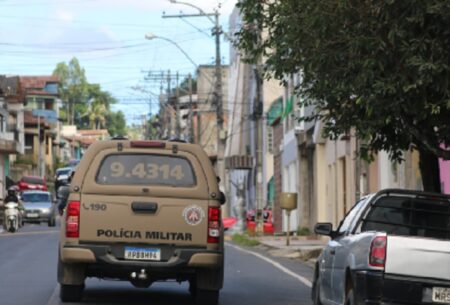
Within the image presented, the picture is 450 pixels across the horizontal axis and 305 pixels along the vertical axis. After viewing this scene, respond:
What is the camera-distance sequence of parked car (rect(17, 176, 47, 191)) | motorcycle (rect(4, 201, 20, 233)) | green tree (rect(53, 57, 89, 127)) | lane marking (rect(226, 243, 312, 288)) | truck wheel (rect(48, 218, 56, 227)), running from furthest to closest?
green tree (rect(53, 57, 89, 127))
parked car (rect(17, 176, 47, 191))
truck wheel (rect(48, 218, 56, 227))
motorcycle (rect(4, 201, 20, 233))
lane marking (rect(226, 243, 312, 288))

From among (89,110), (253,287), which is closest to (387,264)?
→ (253,287)

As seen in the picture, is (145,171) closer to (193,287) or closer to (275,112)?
(193,287)

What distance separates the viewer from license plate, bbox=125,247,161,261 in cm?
1435

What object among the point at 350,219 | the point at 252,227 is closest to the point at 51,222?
the point at 252,227

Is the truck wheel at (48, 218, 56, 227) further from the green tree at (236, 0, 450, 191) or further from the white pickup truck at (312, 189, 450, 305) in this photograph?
the white pickup truck at (312, 189, 450, 305)

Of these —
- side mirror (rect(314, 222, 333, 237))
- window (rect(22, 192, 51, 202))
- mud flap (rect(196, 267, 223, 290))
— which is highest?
window (rect(22, 192, 51, 202))

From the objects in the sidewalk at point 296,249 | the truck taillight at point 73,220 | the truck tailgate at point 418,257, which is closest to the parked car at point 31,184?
the sidewalk at point 296,249

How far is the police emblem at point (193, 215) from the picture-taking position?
14383 millimetres

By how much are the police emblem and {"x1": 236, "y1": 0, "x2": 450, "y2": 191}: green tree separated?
7.79 feet

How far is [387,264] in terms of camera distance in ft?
35.3

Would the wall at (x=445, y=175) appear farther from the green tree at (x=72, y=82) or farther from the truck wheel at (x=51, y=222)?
the green tree at (x=72, y=82)

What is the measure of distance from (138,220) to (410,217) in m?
3.60

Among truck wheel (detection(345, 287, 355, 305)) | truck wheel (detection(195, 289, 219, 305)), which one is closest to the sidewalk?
truck wheel (detection(195, 289, 219, 305))

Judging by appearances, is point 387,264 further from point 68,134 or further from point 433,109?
point 68,134
